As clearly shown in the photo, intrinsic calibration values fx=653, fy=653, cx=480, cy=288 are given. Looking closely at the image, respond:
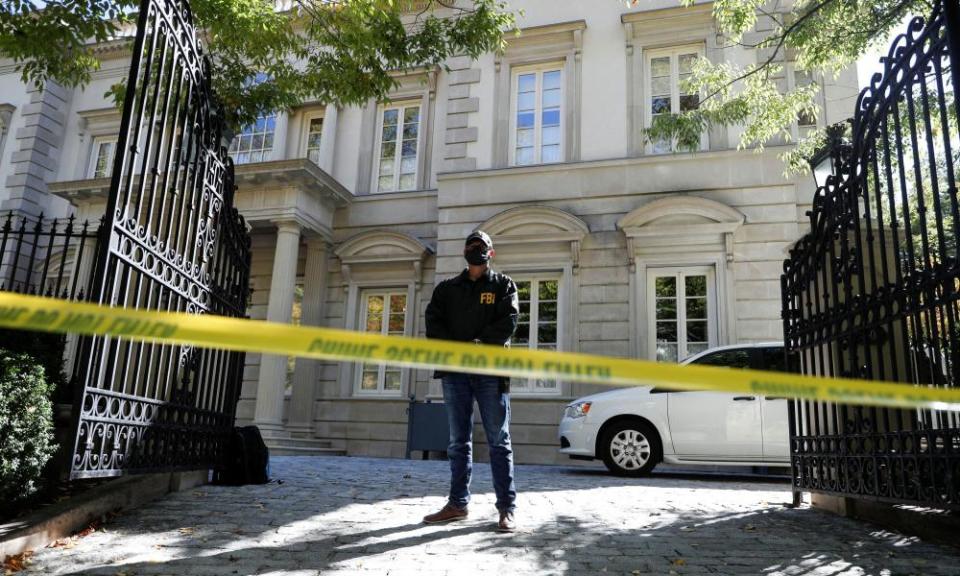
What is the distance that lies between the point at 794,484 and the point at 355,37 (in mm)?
6315

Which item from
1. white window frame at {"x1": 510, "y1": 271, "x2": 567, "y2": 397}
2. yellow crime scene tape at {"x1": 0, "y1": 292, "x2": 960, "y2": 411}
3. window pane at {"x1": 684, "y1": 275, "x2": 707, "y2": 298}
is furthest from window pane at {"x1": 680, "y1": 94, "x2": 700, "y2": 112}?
yellow crime scene tape at {"x1": 0, "y1": 292, "x2": 960, "y2": 411}

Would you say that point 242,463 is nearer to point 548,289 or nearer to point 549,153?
point 548,289

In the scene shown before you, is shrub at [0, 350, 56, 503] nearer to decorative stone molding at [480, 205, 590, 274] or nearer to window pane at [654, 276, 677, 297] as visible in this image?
decorative stone molding at [480, 205, 590, 274]

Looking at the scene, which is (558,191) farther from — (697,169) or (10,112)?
(10,112)

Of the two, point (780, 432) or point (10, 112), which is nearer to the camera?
point (780, 432)

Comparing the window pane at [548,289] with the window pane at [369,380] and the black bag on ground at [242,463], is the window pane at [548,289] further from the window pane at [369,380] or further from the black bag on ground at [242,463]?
the black bag on ground at [242,463]

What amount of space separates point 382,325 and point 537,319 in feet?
12.4

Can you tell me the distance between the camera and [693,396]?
344 inches

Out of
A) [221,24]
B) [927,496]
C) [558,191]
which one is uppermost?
[558,191]

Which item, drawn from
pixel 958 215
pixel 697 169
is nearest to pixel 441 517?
pixel 958 215

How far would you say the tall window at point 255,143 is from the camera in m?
16.6

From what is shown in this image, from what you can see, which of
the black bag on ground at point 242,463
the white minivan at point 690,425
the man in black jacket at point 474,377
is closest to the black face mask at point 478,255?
the man in black jacket at point 474,377

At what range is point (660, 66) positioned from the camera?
14.1 m

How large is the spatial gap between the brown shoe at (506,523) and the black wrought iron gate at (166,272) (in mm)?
2309
